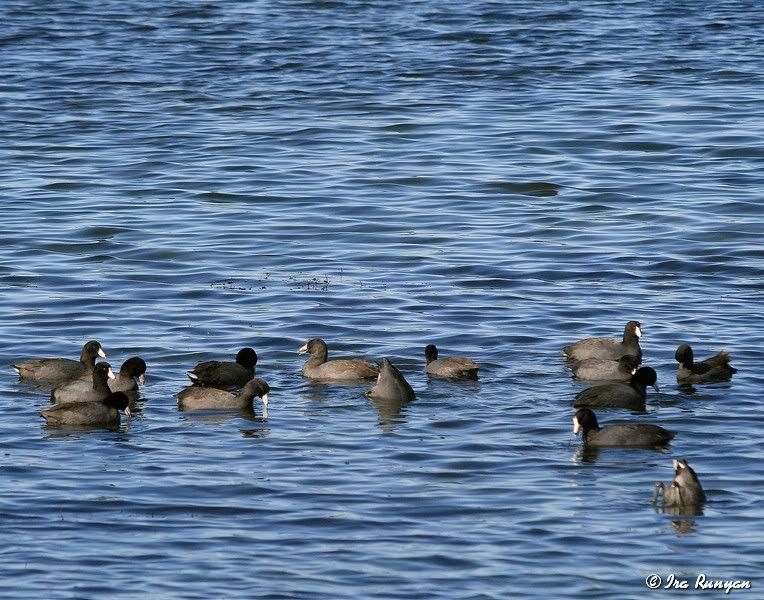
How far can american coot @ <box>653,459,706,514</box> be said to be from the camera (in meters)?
13.4

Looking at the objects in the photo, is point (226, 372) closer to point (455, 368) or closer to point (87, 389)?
point (87, 389)

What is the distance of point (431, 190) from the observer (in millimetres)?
28234

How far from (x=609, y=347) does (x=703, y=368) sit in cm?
125

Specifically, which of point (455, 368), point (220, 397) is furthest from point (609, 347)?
point (220, 397)

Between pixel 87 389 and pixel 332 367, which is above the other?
pixel 332 367

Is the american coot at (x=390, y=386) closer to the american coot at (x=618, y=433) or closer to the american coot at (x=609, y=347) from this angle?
the american coot at (x=618, y=433)

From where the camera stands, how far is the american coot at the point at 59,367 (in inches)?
704

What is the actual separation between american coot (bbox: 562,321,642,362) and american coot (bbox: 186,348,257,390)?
11.4ft

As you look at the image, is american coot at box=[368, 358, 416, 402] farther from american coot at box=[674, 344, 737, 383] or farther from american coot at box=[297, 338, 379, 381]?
american coot at box=[674, 344, 737, 383]

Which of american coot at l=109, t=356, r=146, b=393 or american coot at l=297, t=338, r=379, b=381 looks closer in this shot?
american coot at l=109, t=356, r=146, b=393

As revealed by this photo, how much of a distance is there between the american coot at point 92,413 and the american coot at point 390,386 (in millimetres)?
2455

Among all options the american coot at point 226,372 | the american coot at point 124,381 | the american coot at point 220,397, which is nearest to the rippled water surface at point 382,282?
the american coot at point 220,397

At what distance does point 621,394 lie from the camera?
16859 mm

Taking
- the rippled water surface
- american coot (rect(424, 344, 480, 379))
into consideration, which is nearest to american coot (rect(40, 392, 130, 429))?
the rippled water surface
